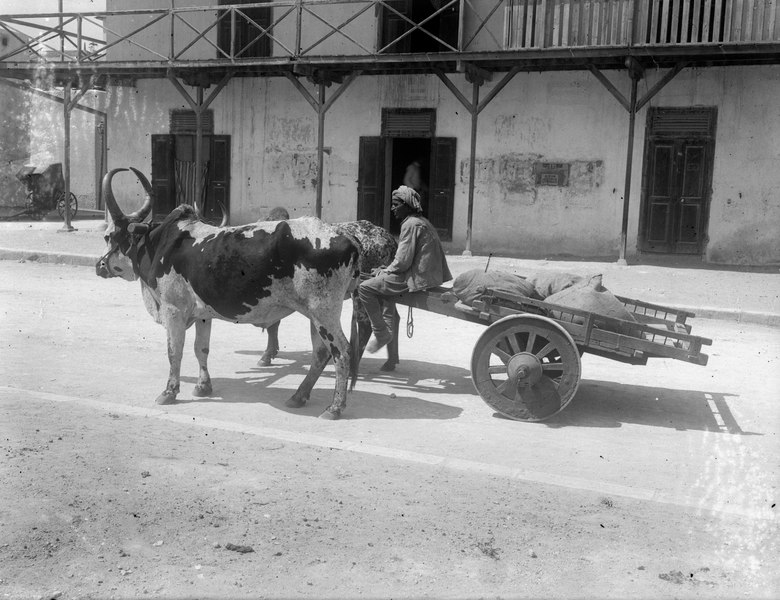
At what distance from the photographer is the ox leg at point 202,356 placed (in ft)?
21.3

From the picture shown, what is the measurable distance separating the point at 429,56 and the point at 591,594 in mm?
13102

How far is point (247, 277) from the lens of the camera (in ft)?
20.0

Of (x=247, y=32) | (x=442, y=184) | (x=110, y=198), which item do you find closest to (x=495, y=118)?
(x=442, y=184)

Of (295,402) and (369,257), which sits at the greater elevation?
(369,257)

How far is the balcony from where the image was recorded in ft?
46.9

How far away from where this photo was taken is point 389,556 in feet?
12.3

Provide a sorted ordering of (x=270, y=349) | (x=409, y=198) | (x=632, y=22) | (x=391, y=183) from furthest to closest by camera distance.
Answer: (x=391, y=183) < (x=632, y=22) < (x=270, y=349) < (x=409, y=198)

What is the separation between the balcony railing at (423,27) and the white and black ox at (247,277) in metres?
9.24

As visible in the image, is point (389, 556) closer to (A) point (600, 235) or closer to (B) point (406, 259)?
(B) point (406, 259)

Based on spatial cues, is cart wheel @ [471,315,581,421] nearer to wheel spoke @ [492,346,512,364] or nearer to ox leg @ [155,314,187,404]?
wheel spoke @ [492,346,512,364]

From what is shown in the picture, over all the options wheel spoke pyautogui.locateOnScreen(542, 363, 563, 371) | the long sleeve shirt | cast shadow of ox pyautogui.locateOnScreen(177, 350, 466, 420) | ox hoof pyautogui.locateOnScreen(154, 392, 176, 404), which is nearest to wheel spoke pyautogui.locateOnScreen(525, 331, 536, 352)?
wheel spoke pyautogui.locateOnScreen(542, 363, 563, 371)

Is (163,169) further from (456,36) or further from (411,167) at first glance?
(456,36)

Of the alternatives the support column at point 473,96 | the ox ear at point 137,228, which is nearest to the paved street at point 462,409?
the ox ear at point 137,228

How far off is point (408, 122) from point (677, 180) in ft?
17.5
